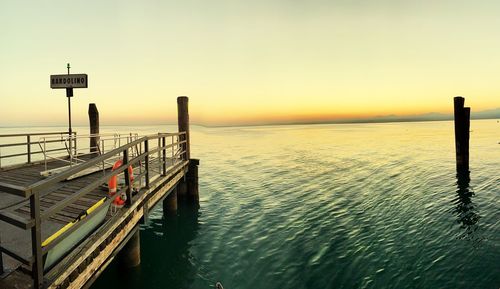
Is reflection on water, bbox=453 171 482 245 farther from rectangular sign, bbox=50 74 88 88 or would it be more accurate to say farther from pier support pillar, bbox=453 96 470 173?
rectangular sign, bbox=50 74 88 88

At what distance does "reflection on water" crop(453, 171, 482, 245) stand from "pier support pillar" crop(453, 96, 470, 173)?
2.89 meters

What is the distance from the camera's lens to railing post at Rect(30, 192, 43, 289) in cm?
330

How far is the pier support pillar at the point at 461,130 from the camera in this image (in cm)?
1944

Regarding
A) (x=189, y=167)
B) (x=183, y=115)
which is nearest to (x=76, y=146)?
(x=183, y=115)

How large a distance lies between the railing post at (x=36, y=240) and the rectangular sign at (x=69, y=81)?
1162 cm

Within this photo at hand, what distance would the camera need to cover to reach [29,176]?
9.35 meters

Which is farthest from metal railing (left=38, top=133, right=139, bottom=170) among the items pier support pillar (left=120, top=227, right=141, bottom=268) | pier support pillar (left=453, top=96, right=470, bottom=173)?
pier support pillar (left=453, top=96, right=470, bottom=173)

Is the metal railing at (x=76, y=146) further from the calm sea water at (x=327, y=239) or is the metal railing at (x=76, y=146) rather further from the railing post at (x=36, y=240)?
the railing post at (x=36, y=240)

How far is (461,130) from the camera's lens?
19812mm

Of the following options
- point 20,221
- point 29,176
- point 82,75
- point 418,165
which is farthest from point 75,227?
point 418,165

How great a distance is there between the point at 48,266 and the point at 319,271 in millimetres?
5991

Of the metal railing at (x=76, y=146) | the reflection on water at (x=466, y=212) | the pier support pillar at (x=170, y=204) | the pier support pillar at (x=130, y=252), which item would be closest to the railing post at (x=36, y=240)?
the pier support pillar at (x=130, y=252)

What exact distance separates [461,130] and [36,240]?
2320cm

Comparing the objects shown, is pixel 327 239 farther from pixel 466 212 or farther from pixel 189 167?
pixel 466 212
